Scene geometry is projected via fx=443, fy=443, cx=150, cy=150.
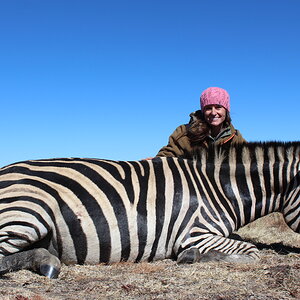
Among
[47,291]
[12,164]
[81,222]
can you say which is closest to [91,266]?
[81,222]

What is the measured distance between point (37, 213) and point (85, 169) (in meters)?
0.67

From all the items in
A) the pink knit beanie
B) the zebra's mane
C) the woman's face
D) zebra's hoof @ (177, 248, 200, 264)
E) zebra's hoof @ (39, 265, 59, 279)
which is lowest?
zebra's hoof @ (39, 265, 59, 279)

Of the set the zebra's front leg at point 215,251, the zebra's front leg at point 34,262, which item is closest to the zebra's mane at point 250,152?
the zebra's front leg at point 215,251

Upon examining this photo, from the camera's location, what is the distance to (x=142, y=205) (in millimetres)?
4051

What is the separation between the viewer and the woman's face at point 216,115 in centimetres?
572

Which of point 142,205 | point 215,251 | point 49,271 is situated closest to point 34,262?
point 49,271

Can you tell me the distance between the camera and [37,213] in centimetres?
369

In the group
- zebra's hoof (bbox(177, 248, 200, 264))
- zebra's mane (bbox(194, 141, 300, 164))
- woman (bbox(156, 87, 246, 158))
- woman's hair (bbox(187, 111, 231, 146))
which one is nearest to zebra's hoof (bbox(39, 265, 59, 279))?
zebra's hoof (bbox(177, 248, 200, 264))

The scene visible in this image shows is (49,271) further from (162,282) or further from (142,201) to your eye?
(142,201)

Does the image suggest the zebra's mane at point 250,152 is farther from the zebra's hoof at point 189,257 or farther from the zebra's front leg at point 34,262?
the zebra's front leg at point 34,262

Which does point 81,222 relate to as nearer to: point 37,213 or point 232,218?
point 37,213

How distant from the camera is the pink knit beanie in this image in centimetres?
571

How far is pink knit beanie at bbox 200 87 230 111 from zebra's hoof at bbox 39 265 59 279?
3.15 m

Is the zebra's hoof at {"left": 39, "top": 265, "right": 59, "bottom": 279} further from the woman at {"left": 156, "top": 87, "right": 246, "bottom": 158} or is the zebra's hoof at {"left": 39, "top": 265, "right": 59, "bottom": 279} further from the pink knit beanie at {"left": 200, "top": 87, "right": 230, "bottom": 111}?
the pink knit beanie at {"left": 200, "top": 87, "right": 230, "bottom": 111}
